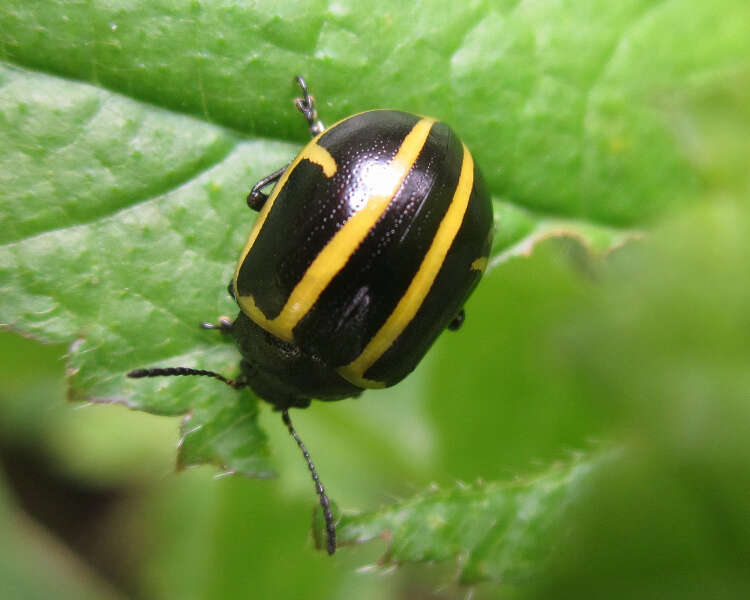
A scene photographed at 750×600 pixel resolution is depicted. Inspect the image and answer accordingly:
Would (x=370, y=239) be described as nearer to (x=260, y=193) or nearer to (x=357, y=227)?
(x=357, y=227)

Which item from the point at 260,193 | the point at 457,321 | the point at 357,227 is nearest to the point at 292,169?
the point at 260,193

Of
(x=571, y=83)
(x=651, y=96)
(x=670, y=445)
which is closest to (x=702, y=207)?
(x=651, y=96)

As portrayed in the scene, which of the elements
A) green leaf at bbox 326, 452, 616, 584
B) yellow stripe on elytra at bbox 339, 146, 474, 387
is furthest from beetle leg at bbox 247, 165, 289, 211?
green leaf at bbox 326, 452, 616, 584

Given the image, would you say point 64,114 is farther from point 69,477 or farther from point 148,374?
point 69,477

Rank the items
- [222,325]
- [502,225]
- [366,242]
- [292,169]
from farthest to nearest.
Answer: [502,225], [222,325], [292,169], [366,242]

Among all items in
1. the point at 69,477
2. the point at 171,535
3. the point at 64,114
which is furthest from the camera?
the point at 69,477

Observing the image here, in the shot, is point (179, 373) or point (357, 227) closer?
point (357, 227)

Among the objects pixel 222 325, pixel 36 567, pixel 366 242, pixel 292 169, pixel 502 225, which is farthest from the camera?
pixel 36 567
